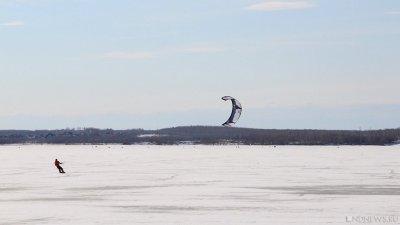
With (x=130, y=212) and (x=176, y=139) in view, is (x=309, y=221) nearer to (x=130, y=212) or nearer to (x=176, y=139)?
(x=130, y=212)

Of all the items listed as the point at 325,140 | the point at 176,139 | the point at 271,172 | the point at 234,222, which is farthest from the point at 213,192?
the point at 176,139

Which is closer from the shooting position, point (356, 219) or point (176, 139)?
point (356, 219)

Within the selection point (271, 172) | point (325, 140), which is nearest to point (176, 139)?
point (325, 140)

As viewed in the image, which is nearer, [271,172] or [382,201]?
[382,201]

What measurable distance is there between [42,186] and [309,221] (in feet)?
35.8

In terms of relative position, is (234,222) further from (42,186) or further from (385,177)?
(385,177)

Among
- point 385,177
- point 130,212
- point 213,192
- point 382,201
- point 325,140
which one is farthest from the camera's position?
point 325,140

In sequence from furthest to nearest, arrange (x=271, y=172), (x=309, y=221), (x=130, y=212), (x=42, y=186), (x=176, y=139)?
(x=176, y=139) → (x=271, y=172) → (x=42, y=186) → (x=130, y=212) → (x=309, y=221)

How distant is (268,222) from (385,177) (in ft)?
Result: 39.3

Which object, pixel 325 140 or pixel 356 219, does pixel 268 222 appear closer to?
pixel 356 219

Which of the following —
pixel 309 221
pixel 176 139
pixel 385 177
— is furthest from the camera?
→ pixel 176 139

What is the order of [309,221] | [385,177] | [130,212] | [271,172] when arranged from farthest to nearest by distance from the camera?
[271,172], [385,177], [130,212], [309,221]

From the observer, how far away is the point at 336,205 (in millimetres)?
17500

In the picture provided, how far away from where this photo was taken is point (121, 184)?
80.1 ft
